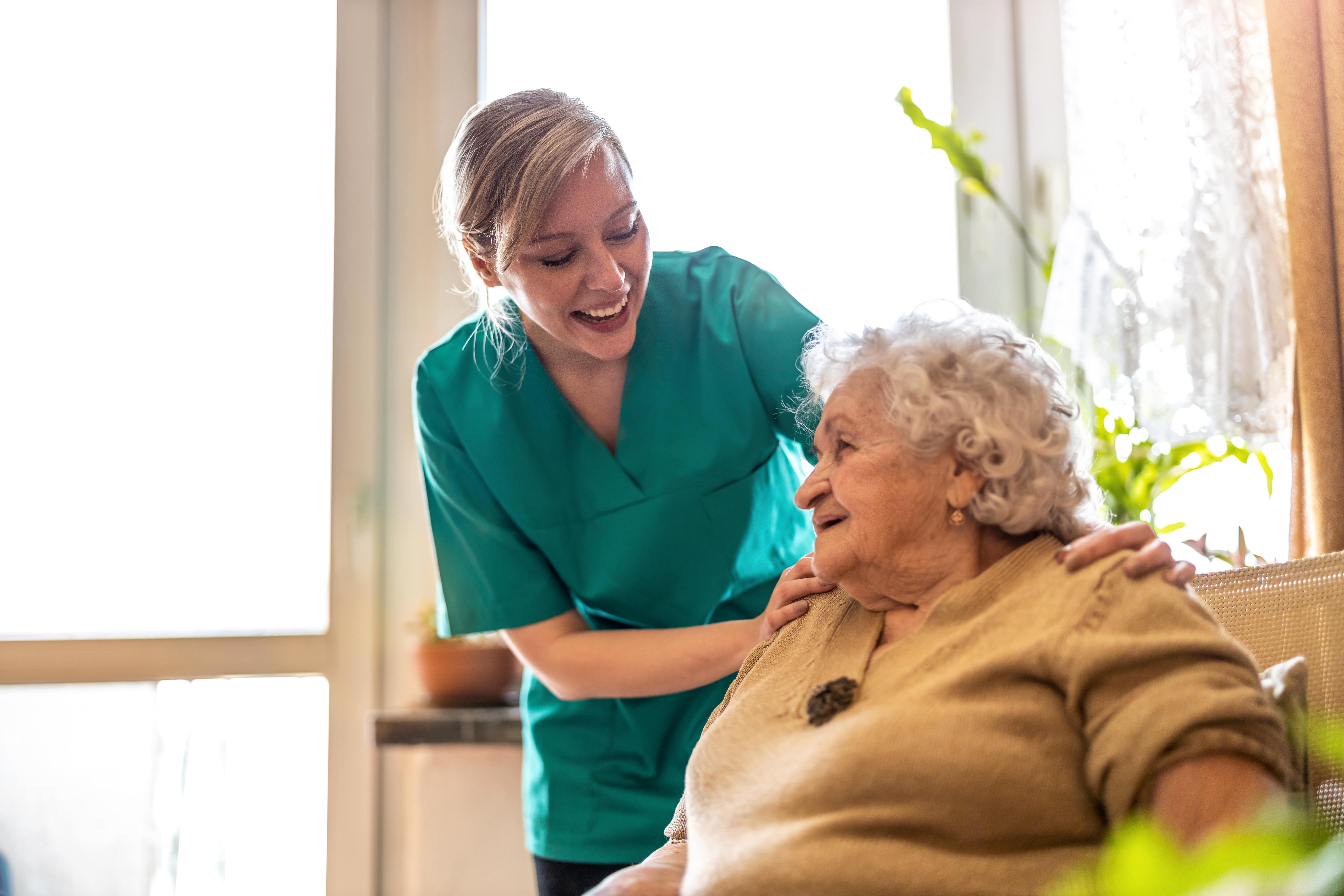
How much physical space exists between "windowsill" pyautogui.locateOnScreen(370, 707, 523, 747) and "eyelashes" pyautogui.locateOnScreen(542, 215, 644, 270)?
1.03 meters

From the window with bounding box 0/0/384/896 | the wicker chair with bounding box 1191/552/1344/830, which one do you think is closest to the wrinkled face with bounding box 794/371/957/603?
the wicker chair with bounding box 1191/552/1344/830

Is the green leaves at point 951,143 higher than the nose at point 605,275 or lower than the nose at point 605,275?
higher

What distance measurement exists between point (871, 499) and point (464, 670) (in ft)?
4.16

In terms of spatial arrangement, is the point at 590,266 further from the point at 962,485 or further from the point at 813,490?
the point at 962,485

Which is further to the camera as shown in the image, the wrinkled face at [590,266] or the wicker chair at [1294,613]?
the wrinkled face at [590,266]

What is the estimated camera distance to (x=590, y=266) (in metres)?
1.28

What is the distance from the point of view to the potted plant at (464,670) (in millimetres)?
2029

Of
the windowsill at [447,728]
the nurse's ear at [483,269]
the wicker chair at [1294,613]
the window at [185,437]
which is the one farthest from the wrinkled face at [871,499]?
the window at [185,437]

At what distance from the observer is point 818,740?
36.6 inches

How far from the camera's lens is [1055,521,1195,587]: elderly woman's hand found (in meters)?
0.85

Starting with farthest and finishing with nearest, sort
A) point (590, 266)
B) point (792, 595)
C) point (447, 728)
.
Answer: point (447, 728) < point (590, 266) < point (792, 595)

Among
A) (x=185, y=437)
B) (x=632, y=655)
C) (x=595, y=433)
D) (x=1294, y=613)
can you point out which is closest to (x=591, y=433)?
(x=595, y=433)

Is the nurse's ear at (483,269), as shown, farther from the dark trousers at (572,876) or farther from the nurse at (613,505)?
the dark trousers at (572,876)

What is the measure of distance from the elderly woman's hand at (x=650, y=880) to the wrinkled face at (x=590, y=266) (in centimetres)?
65
